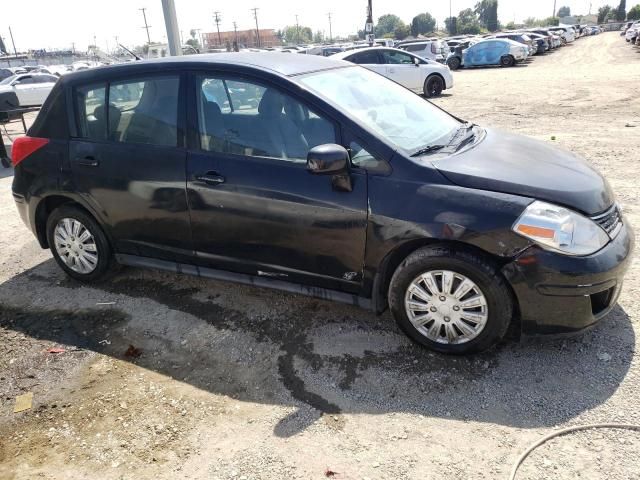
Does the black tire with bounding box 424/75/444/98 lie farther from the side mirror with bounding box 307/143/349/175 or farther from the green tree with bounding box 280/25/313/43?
the green tree with bounding box 280/25/313/43

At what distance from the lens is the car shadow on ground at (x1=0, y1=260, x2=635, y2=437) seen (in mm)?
2900

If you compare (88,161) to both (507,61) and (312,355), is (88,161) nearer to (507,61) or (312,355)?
(312,355)

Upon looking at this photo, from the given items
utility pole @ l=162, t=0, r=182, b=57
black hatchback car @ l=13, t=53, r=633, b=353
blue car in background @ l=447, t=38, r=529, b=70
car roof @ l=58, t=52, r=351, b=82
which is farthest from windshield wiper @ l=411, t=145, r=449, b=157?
blue car in background @ l=447, t=38, r=529, b=70

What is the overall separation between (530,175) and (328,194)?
1.20 m

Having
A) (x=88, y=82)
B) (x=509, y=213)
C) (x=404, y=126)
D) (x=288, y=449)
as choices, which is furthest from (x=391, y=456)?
(x=88, y=82)

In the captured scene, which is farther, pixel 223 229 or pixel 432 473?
pixel 223 229

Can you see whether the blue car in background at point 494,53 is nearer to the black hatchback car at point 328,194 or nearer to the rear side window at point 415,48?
the rear side window at point 415,48

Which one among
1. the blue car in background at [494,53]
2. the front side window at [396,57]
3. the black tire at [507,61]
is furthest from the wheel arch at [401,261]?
the black tire at [507,61]

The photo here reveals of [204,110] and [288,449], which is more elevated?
[204,110]

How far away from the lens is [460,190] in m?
3.00

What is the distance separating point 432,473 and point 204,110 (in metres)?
2.68

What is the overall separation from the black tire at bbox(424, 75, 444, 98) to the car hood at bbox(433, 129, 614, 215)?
45.3 ft

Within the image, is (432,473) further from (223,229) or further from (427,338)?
(223,229)

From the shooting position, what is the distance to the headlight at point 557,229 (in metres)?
2.85
